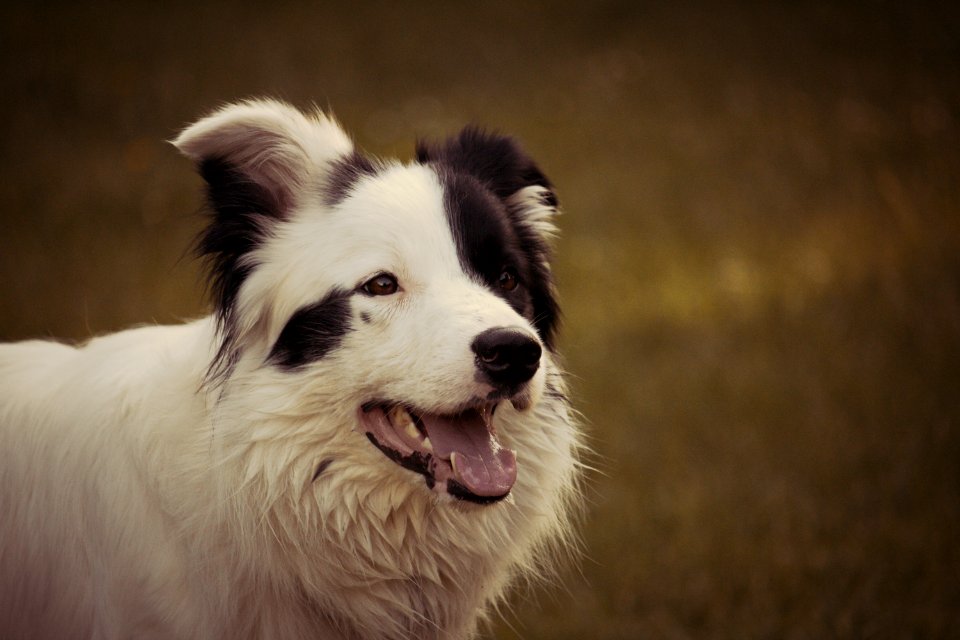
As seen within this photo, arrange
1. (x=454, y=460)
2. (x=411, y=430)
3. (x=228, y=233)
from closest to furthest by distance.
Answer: (x=454, y=460) → (x=411, y=430) → (x=228, y=233)

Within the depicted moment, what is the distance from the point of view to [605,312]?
7.58 meters

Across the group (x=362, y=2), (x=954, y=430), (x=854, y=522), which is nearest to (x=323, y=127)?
(x=854, y=522)

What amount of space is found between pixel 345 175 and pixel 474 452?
42.9 inches

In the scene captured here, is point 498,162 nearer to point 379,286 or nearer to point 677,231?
point 379,286

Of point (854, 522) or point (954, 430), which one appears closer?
point (854, 522)

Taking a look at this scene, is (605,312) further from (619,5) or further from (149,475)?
(619,5)

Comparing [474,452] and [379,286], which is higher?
[379,286]

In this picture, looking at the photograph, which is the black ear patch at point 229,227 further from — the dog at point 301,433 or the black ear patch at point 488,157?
the black ear patch at point 488,157

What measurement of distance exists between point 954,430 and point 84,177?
846cm

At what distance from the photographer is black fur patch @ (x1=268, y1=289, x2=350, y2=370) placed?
2.72m

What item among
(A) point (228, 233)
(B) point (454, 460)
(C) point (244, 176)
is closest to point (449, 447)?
(B) point (454, 460)

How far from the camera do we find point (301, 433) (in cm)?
267

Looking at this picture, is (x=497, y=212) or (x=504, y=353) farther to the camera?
(x=497, y=212)

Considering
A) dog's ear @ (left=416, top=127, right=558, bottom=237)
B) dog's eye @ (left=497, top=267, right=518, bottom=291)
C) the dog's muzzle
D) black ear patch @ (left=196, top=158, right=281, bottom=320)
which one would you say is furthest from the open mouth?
dog's ear @ (left=416, top=127, right=558, bottom=237)
